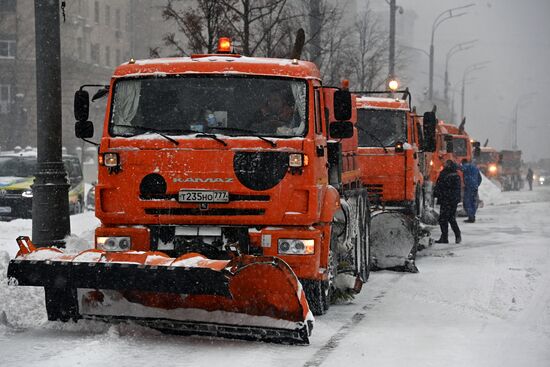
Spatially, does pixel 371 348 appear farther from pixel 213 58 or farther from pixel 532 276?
pixel 532 276

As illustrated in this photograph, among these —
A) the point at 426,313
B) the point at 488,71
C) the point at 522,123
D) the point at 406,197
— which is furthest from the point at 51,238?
the point at 488,71

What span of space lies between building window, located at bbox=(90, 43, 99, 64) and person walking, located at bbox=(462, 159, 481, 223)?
1733 inches

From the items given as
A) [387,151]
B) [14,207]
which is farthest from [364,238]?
[14,207]

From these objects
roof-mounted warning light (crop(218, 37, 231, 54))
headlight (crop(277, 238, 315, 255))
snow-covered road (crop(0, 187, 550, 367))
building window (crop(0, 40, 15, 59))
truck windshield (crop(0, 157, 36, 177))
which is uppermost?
building window (crop(0, 40, 15, 59))

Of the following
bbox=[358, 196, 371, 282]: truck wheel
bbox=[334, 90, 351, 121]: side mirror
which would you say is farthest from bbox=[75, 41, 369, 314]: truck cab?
bbox=[358, 196, 371, 282]: truck wheel

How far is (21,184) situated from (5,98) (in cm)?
3465

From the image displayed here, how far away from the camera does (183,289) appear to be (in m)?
7.25

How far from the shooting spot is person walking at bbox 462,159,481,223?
2578 centimetres

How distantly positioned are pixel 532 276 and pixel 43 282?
7.76 m

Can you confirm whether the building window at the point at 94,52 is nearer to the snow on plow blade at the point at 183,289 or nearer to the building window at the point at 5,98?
the building window at the point at 5,98

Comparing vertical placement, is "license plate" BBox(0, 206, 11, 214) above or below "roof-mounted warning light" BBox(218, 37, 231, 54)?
below

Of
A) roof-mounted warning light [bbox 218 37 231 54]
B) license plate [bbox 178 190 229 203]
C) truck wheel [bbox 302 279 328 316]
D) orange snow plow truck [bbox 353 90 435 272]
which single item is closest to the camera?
license plate [bbox 178 190 229 203]

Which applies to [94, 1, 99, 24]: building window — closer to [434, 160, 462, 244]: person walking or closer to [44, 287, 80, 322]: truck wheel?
[434, 160, 462, 244]: person walking

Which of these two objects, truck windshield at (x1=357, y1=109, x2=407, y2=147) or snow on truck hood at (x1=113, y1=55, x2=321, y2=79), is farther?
truck windshield at (x1=357, y1=109, x2=407, y2=147)
